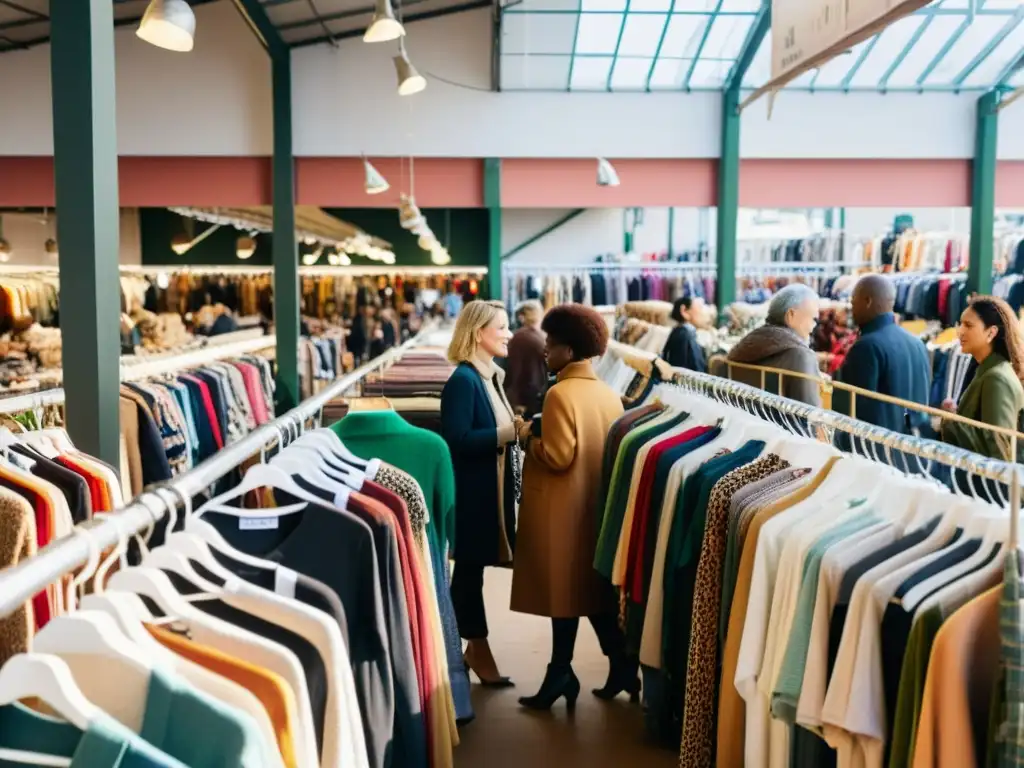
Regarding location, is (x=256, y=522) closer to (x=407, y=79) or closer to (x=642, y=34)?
(x=407, y=79)

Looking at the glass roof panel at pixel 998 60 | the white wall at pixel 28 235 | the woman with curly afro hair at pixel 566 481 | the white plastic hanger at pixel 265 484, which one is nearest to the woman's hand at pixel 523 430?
the woman with curly afro hair at pixel 566 481

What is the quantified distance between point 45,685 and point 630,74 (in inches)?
444

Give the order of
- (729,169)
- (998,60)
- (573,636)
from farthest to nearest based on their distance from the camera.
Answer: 1. (729,169)
2. (998,60)
3. (573,636)

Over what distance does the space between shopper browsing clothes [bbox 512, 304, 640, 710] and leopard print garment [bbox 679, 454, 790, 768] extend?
4.12 feet

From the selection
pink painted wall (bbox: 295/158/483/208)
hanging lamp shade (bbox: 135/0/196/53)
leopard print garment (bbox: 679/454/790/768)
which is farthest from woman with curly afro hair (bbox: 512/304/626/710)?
pink painted wall (bbox: 295/158/483/208)

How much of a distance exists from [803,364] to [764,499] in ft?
10.1

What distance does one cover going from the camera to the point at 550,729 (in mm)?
4391

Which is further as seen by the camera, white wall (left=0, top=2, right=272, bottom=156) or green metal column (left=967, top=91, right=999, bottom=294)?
green metal column (left=967, top=91, right=999, bottom=294)

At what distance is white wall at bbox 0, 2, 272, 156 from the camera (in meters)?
11.2

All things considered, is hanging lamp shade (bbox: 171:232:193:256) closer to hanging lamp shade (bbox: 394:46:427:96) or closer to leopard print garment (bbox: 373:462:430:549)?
hanging lamp shade (bbox: 394:46:427:96)

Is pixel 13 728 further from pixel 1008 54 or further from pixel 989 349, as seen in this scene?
pixel 1008 54

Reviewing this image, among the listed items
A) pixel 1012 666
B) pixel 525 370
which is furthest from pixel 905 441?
pixel 525 370

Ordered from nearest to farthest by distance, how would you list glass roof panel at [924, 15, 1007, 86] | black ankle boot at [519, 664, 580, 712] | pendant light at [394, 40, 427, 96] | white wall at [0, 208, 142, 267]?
black ankle boot at [519, 664, 580, 712] → pendant light at [394, 40, 427, 96] → glass roof panel at [924, 15, 1007, 86] → white wall at [0, 208, 142, 267]

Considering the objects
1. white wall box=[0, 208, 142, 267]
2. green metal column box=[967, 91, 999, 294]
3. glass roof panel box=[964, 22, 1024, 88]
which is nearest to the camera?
glass roof panel box=[964, 22, 1024, 88]
